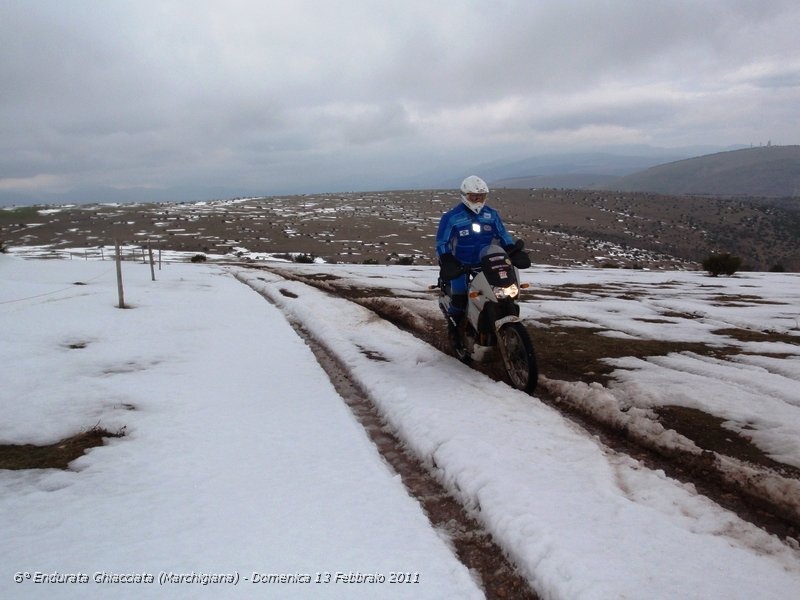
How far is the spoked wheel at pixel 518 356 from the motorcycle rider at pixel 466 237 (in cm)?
128

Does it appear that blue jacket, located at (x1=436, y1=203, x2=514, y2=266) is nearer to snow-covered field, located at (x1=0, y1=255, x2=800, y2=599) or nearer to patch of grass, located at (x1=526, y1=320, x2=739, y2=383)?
snow-covered field, located at (x1=0, y1=255, x2=800, y2=599)

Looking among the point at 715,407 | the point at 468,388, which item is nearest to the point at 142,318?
the point at 468,388

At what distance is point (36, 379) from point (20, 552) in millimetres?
4301

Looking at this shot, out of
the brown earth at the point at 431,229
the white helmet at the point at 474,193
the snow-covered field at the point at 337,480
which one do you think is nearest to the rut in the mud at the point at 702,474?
the snow-covered field at the point at 337,480

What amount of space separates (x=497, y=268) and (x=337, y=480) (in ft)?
13.1

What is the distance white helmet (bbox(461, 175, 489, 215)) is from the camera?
766 centimetres

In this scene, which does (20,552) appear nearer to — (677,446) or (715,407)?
(677,446)

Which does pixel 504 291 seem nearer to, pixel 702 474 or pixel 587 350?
pixel 587 350

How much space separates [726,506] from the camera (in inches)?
159

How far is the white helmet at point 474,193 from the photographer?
7.66 meters

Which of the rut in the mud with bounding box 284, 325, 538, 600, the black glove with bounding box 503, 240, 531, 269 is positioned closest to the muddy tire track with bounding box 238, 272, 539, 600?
the rut in the mud with bounding box 284, 325, 538, 600

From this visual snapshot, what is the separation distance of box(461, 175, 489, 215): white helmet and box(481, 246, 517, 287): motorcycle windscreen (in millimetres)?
927

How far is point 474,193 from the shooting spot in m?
7.66

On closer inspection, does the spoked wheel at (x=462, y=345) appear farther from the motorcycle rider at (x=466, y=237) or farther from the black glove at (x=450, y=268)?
the black glove at (x=450, y=268)
